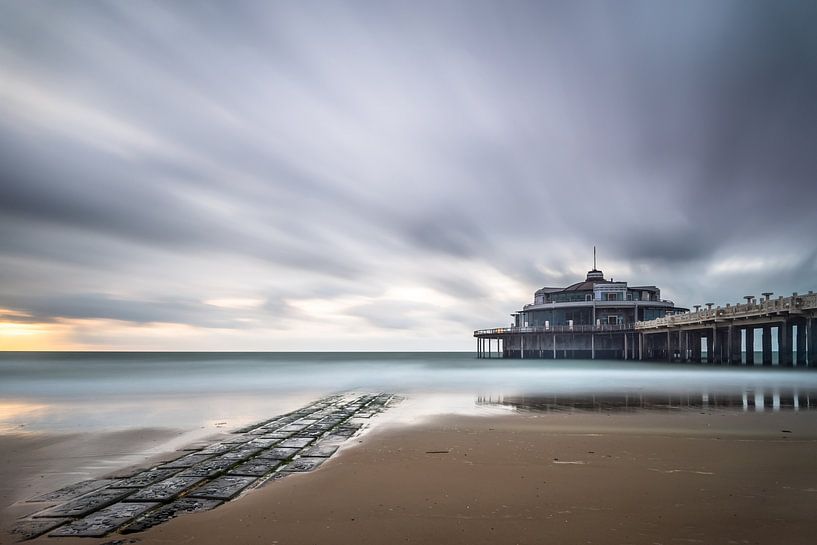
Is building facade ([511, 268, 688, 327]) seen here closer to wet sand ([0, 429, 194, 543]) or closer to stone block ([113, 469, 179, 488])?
wet sand ([0, 429, 194, 543])

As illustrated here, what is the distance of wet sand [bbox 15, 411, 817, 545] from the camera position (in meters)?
5.29

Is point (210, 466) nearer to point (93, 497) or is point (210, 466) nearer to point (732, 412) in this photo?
point (93, 497)

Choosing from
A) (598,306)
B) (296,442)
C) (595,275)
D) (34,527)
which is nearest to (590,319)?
(598,306)

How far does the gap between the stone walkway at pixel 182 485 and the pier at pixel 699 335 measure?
38568mm

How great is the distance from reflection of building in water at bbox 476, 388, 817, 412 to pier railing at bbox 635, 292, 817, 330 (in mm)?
15701

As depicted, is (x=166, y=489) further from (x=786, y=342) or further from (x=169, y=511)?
(x=786, y=342)

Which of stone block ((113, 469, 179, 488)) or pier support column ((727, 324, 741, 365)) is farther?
pier support column ((727, 324, 741, 365))

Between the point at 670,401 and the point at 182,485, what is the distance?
1780 cm

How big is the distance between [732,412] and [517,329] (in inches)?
2307

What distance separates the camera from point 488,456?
9.08m

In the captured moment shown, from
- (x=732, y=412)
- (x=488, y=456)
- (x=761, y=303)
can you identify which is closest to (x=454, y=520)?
(x=488, y=456)

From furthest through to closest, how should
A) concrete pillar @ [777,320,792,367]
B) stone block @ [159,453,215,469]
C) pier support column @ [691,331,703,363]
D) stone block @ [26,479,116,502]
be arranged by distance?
pier support column @ [691,331,703,363]
concrete pillar @ [777,320,792,367]
stone block @ [159,453,215,469]
stone block @ [26,479,116,502]

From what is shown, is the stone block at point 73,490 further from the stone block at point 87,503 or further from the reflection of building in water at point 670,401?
the reflection of building in water at point 670,401

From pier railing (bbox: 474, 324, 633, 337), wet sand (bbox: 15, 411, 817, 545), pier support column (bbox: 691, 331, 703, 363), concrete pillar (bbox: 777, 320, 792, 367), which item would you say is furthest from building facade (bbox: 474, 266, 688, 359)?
wet sand (bbox: 15, 411, 817, 545)
